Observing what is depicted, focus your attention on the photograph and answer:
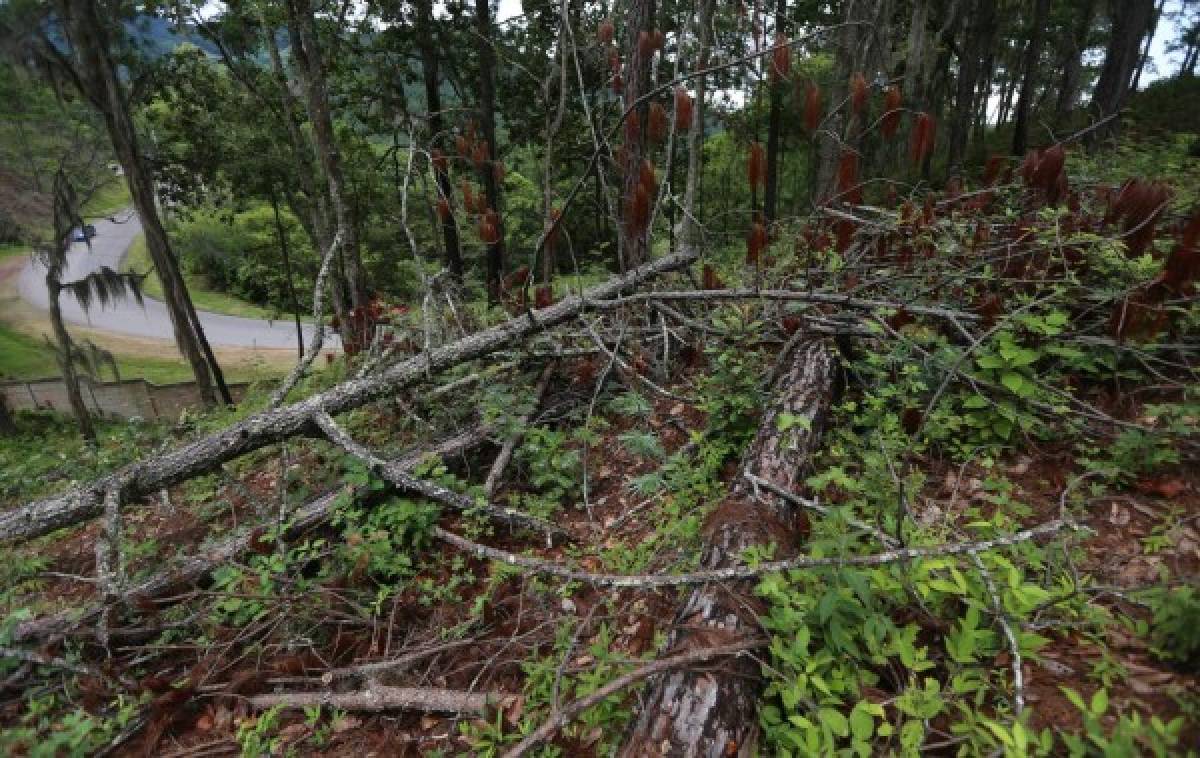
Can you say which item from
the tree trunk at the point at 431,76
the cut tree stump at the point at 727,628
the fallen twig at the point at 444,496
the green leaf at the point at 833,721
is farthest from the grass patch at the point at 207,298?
the green leaf at the point at 833,721

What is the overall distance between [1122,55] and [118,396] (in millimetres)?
28487

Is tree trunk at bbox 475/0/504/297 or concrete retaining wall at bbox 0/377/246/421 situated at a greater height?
tree trunk at bbox 475/0/504/297

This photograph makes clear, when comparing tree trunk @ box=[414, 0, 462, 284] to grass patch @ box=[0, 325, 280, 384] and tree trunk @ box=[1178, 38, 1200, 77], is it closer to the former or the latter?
grass patch @ box=[0, 325, 280, 384]

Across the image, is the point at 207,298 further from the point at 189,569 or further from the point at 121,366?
the point at 189,569

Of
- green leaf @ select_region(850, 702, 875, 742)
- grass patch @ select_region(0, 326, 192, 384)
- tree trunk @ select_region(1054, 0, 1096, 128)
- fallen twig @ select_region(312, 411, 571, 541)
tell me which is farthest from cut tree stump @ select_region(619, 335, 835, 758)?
grass patch @ select_region(0, 326, 192, 384)

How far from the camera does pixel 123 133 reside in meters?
10.3

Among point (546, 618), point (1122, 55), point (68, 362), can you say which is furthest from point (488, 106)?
point (68, 362)

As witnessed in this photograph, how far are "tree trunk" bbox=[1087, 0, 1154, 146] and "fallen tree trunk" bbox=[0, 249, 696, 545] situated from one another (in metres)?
11.9

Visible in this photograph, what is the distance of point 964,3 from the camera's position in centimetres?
1273

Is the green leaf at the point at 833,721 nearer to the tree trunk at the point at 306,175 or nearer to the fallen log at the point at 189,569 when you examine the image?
the fallen log at the point at 189,569

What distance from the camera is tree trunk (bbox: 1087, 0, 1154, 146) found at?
10.3m

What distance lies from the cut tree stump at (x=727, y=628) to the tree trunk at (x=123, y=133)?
12.5 m

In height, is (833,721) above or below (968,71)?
below

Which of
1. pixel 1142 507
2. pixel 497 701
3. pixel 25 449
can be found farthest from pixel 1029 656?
pixel 25 449
